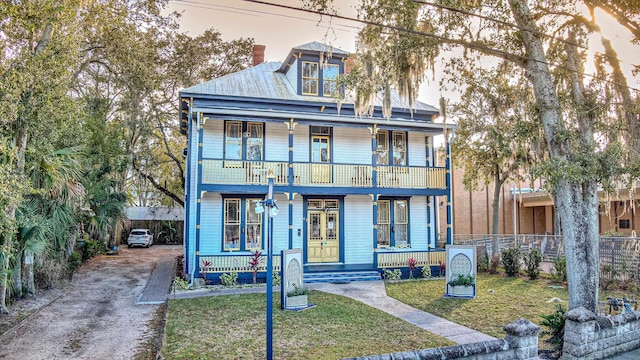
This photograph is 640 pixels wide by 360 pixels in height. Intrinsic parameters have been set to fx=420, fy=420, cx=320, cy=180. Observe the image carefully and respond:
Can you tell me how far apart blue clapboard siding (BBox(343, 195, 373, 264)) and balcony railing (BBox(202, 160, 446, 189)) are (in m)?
1.15

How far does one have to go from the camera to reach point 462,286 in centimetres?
1227

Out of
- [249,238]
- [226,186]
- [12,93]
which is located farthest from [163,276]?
[12,93]

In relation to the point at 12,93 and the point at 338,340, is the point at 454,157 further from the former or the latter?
the point at 12,93

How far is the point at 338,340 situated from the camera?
26.1 feet

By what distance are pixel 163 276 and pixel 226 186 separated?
16.5ft

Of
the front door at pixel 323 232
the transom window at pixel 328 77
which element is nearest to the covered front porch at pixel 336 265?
the front door at pixel 323 232

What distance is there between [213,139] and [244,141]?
1.16 meters

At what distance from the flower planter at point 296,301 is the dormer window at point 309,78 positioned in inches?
361

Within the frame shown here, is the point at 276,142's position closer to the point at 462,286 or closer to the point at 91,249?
the point at 462,286

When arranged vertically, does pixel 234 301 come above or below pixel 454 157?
below

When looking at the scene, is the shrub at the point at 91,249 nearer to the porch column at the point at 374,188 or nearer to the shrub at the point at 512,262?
the porch column at the point at 374,188

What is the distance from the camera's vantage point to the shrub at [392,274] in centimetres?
1564

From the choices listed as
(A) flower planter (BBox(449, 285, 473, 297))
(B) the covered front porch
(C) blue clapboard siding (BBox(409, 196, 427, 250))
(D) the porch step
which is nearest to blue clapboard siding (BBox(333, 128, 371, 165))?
(C) blue clapboard siding (BBox(409, 196, 427, 250))

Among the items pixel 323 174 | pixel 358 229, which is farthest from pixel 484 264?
pixel 323 174
